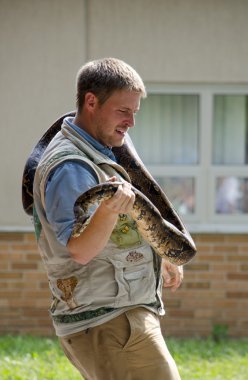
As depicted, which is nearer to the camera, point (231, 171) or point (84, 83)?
point (84, 83)

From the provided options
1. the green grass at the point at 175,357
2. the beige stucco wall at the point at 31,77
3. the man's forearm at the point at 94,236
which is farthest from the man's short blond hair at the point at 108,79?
the beige stucco wall at the point at 31,77

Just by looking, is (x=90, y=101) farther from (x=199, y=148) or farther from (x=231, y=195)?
(x=231, y=195)

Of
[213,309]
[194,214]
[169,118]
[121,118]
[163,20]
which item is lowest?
[213,309]

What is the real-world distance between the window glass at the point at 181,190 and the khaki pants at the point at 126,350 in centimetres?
630

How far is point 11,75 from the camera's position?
9.97 m

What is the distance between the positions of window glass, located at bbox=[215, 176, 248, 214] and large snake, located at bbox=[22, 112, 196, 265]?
582 centimetres

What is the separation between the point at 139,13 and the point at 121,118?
6270 millimetres

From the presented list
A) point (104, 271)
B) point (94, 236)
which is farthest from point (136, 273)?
point (94, 236)

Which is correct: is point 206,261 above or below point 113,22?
below

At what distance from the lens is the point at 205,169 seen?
1022 cm

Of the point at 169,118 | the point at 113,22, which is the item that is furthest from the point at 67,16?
the point at 169,118

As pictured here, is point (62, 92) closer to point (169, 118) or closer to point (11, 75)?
point (11, 75)

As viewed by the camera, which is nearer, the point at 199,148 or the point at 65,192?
the point at 65,192

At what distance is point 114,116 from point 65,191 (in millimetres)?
445
